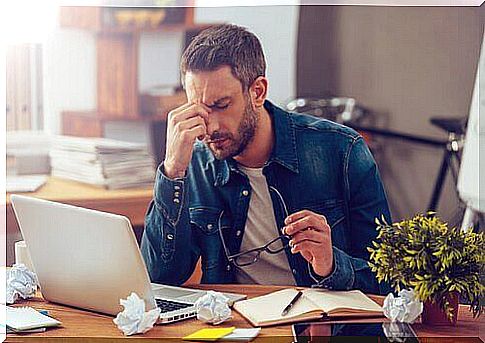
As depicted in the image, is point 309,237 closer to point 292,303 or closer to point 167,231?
point 292,303

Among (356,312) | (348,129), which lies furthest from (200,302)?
Result: (348,129)

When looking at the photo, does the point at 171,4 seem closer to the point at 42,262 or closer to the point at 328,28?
the point at 328,28

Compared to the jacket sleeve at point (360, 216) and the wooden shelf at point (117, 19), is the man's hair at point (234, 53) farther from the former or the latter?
the jacket sleeve at point (360, 216)

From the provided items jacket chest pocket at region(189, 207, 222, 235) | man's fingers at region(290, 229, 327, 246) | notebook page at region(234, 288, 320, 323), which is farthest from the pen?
jacket chest pocket at region(189, 207, 222, 235)

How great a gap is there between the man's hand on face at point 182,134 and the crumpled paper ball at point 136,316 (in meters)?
0.35

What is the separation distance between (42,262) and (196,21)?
0.67 m

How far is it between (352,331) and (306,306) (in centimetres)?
12

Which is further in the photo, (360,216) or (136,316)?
(360,216)

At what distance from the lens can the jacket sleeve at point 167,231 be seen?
2.17 metres

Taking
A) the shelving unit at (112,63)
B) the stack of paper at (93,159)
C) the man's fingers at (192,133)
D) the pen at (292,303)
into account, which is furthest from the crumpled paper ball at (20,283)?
the pen at (292,303)

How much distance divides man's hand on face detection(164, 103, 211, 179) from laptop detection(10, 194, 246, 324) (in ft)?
0.80

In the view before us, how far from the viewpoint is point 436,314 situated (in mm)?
2039

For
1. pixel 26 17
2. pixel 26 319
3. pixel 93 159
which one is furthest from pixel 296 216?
pixel 26 17

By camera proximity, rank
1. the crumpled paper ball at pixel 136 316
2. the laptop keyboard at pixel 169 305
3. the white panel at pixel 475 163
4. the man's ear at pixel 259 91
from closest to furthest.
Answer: the crumpled paper ball at pixel 136 316 < the laptop keyboard at pixel 169 305 < the man's ear at pixel 259 91 < the white panel at pixel 475 163
